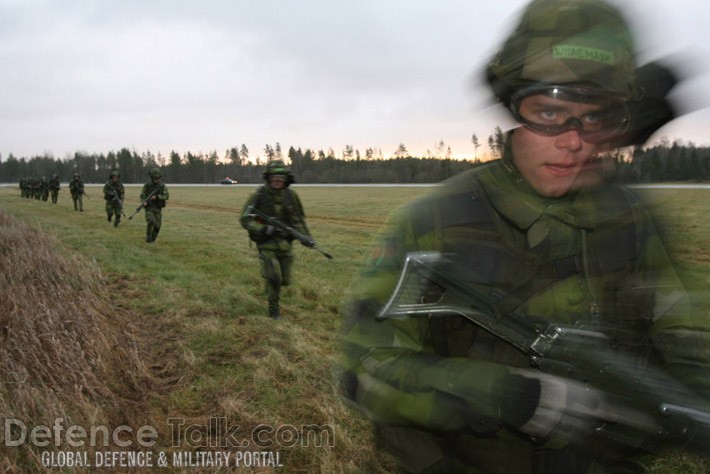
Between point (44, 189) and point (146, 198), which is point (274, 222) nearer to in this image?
point (146, 198)

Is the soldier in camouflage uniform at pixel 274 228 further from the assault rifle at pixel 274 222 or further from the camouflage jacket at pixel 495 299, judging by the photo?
the camouflage jacket at pixel 495 299

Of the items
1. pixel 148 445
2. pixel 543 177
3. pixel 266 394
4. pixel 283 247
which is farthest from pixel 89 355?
pixel 543 177

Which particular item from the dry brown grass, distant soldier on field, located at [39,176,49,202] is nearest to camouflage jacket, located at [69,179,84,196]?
distant soldier on field, located at [39,176,49,202]

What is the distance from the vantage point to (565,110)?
1.37 metres

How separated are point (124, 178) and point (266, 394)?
Answer: 388 ft

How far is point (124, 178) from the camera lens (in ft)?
354

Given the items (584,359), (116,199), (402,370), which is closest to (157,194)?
(116,199)

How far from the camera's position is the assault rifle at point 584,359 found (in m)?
1.22

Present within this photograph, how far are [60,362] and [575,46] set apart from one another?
448cm

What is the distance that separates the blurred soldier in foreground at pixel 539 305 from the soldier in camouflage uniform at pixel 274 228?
5464mm

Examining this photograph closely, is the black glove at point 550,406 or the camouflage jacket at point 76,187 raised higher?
the camouflage jacket at point 76,187

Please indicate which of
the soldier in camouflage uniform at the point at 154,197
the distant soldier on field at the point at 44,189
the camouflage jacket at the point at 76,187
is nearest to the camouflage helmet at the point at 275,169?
the soldier in camouflage uniform at the point at 154,197

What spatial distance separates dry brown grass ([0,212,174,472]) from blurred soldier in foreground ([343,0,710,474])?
3.00m

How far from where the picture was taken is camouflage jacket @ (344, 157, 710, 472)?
1.21m
